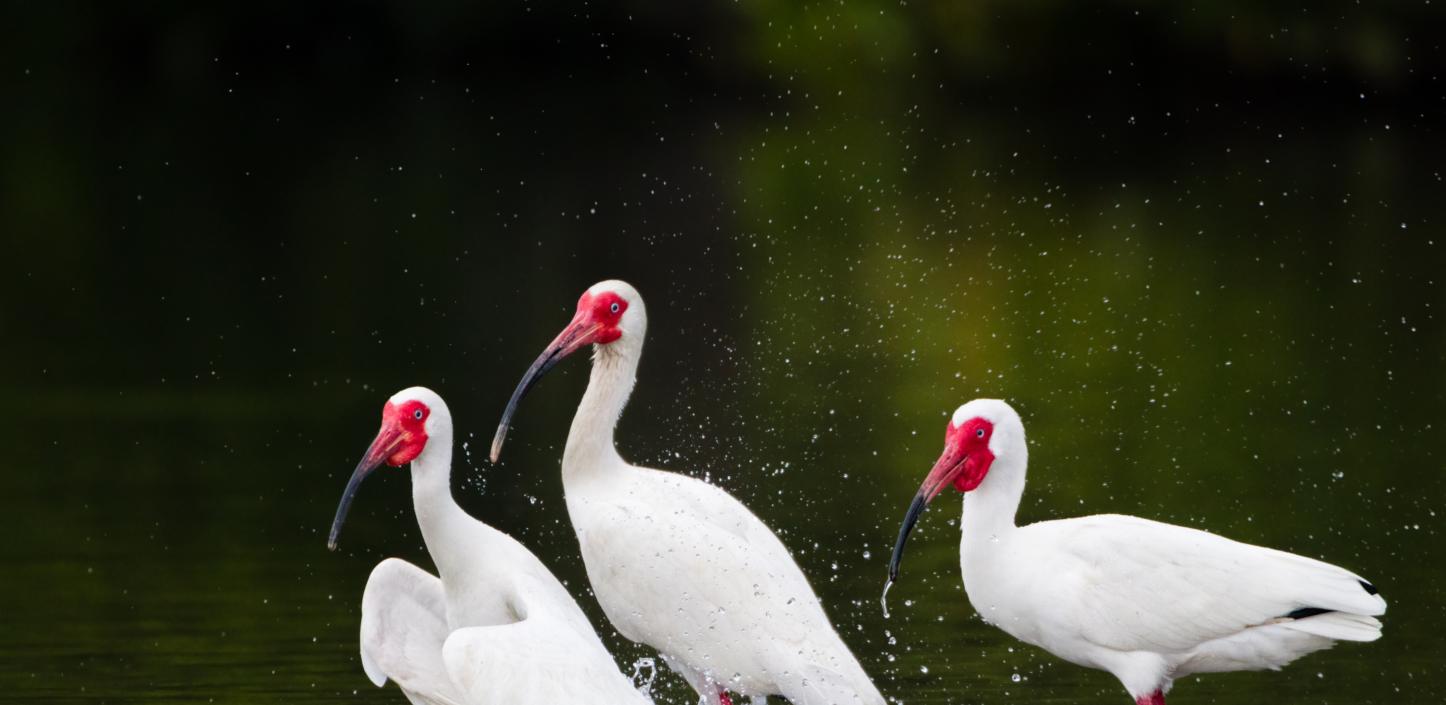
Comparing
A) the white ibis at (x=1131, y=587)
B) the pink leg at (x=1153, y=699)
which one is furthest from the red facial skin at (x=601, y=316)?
the pink leg at (x=1153, y=699)

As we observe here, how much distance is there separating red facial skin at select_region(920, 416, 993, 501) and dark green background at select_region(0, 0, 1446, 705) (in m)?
1.50

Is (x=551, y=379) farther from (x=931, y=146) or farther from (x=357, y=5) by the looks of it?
(x=357, y=5)

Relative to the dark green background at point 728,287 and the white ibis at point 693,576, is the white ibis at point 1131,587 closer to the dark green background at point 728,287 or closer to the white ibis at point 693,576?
the white ibis at point 693,576

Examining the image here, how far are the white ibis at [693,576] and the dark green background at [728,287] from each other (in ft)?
4.67

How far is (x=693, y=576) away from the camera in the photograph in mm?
10594

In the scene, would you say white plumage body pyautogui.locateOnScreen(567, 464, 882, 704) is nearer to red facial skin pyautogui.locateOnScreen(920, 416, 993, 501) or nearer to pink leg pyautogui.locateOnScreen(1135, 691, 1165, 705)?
red facial skin pyautogui.locateOnScreen(920, 416, 993, 501)

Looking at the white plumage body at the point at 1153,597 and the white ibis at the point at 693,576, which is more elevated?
the white plumage body at the point at 1153,597

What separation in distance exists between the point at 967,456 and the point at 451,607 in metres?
2.24

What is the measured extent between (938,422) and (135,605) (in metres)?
7.59

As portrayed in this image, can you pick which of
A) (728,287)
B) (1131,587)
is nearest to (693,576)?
(1131,587)

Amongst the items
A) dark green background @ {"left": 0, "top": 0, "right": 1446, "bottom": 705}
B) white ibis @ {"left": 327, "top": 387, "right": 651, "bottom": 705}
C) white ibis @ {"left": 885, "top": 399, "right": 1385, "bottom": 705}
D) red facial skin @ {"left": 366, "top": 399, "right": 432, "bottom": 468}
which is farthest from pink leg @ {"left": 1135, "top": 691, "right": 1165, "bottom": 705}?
red facial skin @ {"left": 366, "top": 399, "right": 432, "bottom": 468}

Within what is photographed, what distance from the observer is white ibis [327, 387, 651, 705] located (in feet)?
30.8

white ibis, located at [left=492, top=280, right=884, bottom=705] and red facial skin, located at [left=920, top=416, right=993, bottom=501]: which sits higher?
red facial skin, located at [left=920, top=416, right=993, bottom=501]

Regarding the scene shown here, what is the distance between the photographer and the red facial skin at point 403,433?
1070 centimetres
